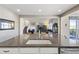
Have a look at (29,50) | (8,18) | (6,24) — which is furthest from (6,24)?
(29,50)

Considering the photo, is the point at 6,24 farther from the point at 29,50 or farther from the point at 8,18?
the point at 29,50

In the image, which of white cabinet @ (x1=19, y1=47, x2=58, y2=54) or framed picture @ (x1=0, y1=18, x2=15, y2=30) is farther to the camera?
framed picture @ (x1=0, y1=18, x2=15, y2=30)

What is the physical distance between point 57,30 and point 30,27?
0.96 meters

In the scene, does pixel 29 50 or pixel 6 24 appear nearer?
pixel 29 50

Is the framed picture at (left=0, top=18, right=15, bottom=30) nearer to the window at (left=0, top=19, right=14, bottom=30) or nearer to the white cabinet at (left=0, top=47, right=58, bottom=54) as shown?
the window at (left=0, top=19, right=14, bottom=30)

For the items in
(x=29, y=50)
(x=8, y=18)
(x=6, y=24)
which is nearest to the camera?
(x=29, y=50)

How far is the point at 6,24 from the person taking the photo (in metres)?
4.01

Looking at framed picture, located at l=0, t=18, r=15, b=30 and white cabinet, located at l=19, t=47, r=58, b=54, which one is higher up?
framed picture, located at l=0, t=18, r=15, b=30

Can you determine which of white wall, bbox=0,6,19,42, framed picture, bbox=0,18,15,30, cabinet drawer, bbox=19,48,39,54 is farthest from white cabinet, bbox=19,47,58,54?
framed picture, bbox=0,18,15,30

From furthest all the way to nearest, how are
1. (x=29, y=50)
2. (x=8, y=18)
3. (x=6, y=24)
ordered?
1. (x=8, y=18)
2. (x=6, y=24)
3. (x=29, y=50)

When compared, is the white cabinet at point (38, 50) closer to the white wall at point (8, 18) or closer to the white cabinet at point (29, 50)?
the white cabinet at point (29, 50)

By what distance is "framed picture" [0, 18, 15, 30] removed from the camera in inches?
145

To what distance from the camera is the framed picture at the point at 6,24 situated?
12.1 ft
